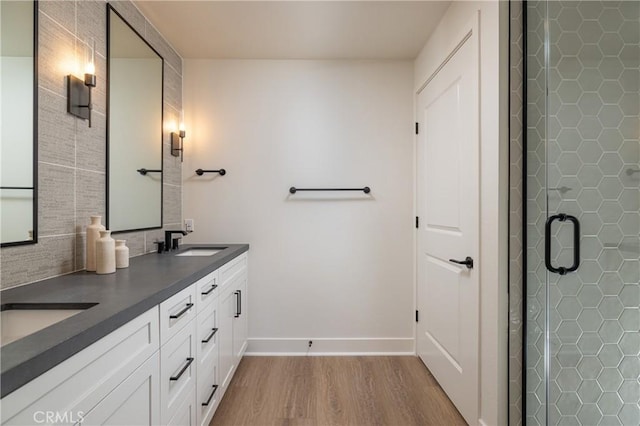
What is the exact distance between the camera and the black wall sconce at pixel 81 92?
144 cm

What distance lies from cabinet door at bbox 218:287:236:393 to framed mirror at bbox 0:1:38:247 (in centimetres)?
101

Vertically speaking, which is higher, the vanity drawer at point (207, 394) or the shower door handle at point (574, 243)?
the shower door handle at point (574, 243)

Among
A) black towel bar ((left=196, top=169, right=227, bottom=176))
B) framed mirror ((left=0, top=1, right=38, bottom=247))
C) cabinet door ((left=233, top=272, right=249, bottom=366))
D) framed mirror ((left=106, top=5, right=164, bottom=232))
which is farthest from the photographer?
black towel bar ((left=196, top=169, right=227, bottom=176))

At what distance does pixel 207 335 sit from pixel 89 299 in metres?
0.76

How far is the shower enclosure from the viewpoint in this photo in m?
1.25

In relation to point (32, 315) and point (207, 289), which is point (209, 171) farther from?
point (32, 315)

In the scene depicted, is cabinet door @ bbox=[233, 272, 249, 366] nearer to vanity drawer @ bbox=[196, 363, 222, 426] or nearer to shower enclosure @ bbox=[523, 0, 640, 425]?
vanity drawer @ bbox=[196, 363, 222, 426]

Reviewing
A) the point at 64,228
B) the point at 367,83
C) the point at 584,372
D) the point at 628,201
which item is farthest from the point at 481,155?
the point at 64,228

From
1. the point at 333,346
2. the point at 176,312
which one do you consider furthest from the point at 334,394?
the point at 176,312

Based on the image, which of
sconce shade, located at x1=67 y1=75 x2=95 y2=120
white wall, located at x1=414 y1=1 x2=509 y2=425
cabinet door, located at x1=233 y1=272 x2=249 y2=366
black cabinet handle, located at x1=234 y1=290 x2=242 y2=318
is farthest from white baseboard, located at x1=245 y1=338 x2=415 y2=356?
sconce shade, located at x1=67 y1=75 x2=95 y2=120

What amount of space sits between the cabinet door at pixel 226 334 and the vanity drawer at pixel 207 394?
0.09 meters

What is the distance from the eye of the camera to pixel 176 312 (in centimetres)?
131

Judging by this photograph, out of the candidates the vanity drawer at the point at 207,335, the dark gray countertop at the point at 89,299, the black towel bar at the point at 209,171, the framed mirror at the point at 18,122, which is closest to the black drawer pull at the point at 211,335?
the vanity drawer at the point at 207,335

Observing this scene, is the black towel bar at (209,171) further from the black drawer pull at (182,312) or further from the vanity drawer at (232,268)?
the black drawer pull at (182,312)
